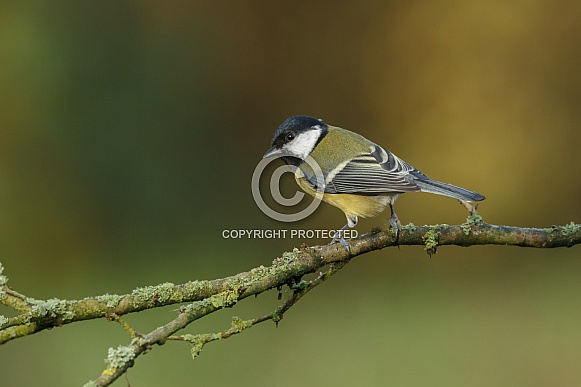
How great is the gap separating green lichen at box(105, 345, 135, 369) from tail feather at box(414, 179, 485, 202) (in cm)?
109

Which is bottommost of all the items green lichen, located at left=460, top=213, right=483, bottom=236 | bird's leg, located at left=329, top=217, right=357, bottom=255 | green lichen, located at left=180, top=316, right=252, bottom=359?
green lichen, located at left=180, top=316, right=252, bottom=359

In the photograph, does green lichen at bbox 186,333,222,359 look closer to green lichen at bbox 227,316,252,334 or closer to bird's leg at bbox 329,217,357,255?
green lichen at bbox 227,316,252,334

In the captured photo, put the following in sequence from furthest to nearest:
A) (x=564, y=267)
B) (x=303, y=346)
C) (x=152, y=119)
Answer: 1. (x=152, y=119)
2. (x=564, y=267)
3. (x=303, y=346)

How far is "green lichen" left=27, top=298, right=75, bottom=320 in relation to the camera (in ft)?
4.45

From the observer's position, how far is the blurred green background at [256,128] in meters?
3.88

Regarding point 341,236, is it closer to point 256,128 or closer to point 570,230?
point 570,230

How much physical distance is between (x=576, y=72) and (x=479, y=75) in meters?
0.58

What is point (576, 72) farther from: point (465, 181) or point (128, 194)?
point (128, 194)

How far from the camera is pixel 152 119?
412cm

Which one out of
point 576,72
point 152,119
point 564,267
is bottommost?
point 564,267

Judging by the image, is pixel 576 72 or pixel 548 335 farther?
pixel 576 72

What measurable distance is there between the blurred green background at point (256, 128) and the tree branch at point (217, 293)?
1934 millimetres

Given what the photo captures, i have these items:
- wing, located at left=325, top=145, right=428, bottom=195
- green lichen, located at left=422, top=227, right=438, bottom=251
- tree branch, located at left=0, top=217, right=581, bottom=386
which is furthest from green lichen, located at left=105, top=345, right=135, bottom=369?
wing, located at left=325, top=145, right=428, bottom=195

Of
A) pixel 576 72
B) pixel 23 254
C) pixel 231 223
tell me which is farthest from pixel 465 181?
pixel 23 254
